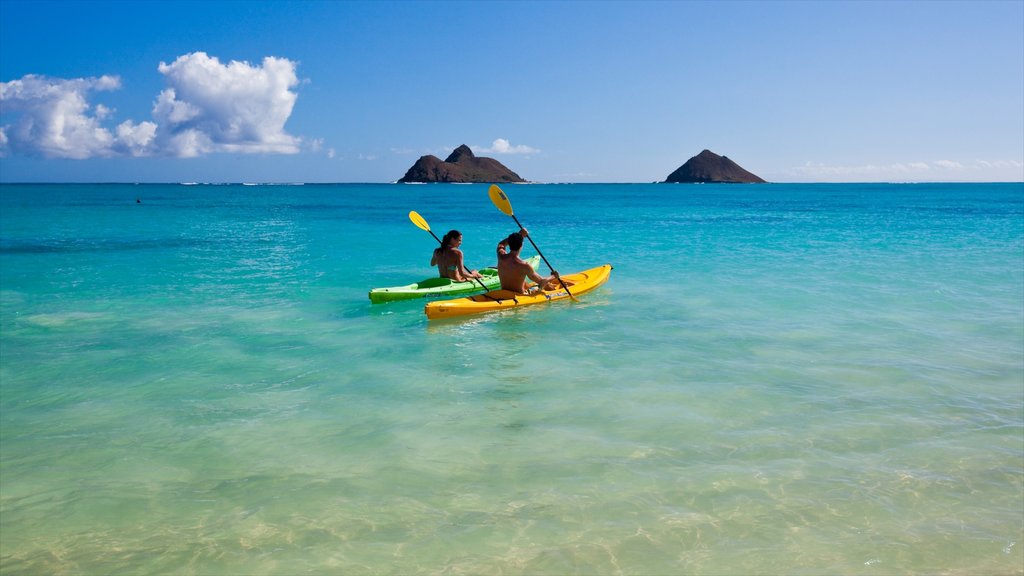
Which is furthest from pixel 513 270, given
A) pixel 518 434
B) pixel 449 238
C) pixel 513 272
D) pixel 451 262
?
pixel 518 434

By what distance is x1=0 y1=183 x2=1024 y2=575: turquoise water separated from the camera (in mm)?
4023

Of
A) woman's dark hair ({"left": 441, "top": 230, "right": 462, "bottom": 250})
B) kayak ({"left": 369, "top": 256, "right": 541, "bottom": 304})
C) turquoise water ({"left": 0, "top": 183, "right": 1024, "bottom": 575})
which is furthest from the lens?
woman's dark hair ({"left": 441, "top": 230, "right": 462, "bottom": 250})

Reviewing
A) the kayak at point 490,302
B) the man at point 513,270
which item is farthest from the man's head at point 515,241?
the kayak at point 490,302

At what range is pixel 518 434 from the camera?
228 inches

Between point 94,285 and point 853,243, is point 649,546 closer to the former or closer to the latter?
point 94,285

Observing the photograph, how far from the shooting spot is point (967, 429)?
225 inches

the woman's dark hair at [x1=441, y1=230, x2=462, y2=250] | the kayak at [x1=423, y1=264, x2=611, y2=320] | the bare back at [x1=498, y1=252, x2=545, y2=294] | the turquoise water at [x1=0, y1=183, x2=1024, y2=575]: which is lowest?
the turquoise water at [x1=0, y1=183, x2=1024, y2=575]

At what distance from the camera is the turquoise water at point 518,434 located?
402 centimetres

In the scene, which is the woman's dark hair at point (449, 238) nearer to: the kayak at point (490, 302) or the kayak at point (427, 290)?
the kayak at point (427, 290)

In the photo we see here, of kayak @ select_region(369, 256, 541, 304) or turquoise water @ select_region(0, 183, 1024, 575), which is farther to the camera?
kayak @ select_region(369, 256, 541, 304)

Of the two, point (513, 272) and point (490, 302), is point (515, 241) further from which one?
point (490, 302)

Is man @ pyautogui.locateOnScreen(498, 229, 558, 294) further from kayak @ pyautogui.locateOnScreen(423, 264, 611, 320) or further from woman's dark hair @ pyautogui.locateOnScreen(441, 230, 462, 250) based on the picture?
woman's dark hair @ pyautogui.locateOnScreen(441, 230, 462, 250)

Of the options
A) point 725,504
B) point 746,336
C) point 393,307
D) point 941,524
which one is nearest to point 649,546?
point 725,504

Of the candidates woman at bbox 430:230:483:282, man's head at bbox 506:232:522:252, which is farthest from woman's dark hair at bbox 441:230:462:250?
man's head at bbox 506:232:522:252
